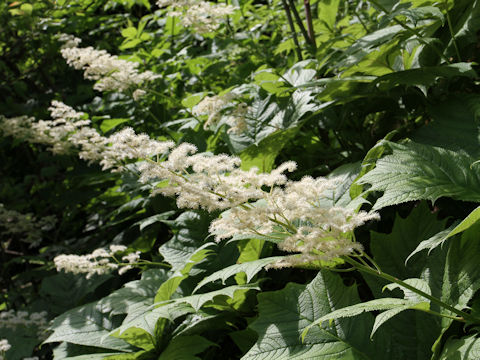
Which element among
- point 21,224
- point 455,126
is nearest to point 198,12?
point 455,126

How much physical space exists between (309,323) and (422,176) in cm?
56

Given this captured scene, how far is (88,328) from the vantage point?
7.12ft

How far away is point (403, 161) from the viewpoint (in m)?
1.45

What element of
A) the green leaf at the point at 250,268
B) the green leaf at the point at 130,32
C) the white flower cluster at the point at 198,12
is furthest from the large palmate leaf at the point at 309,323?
the green leaf at the point at 130,32

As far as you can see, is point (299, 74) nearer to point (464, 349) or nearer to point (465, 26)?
point (465, 26)

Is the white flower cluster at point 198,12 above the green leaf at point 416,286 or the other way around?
above

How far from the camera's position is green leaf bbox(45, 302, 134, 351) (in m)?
2.07

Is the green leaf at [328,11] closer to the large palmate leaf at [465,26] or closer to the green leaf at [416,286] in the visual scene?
the large palmate leaf at [465,26]

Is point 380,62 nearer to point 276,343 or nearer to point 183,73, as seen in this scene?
point 276,343

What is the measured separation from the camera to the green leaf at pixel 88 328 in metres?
2.07

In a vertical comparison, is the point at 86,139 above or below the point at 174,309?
above

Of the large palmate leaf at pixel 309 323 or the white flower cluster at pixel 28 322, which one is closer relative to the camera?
the large palmate leaf at pixel 309 323

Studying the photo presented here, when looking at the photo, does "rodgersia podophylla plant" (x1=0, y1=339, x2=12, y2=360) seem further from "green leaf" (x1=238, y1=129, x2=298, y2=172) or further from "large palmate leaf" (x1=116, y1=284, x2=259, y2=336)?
"green leaf" (x1=238, y1=129, x2=298, y2=172)

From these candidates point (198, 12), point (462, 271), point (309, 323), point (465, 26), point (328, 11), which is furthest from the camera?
point (328, 11)
